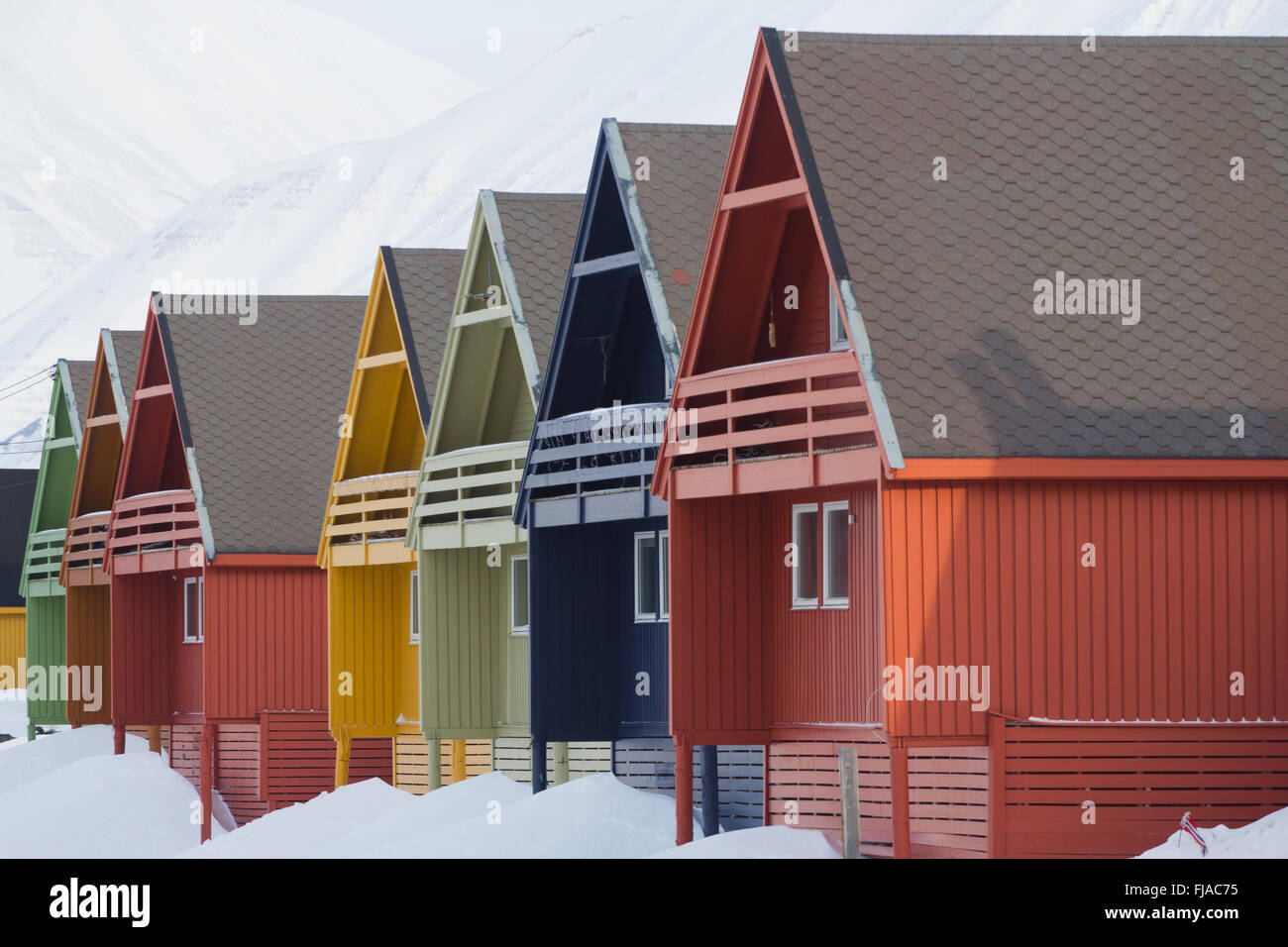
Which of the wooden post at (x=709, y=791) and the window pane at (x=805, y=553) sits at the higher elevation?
the window pane at (x=805, y=553)

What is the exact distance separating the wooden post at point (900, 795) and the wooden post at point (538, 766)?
8.14m

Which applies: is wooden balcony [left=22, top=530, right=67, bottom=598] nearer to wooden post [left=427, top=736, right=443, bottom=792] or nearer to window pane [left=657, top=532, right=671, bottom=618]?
wooden post [left=427, top=736, right=443, bottom=792]

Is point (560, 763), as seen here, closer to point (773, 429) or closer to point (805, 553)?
point (805, 553)

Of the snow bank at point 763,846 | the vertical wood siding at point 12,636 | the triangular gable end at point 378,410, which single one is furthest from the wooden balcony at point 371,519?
the vertical wood siding at point 12,636

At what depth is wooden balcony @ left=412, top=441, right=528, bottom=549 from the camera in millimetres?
32000

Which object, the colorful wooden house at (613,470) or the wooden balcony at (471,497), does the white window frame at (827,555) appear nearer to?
the colorful wooden house at (613,470)

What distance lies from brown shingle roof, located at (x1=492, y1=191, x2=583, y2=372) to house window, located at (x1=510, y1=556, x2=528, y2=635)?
3.60 metres

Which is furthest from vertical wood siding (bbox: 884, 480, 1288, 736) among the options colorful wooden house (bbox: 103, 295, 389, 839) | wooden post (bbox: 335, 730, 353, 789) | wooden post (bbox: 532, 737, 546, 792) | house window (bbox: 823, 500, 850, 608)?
colorful wooden house (bbox: 103, 295, 389, 839)

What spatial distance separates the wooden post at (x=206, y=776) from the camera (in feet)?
129

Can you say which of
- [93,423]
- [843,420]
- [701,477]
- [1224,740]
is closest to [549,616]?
[701,477]

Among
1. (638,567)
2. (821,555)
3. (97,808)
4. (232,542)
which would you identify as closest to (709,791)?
(821,555)

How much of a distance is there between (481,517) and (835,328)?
32.3ft

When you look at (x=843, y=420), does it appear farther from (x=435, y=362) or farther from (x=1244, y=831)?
(x=435, y=362)

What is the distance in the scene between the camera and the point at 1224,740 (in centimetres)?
2308
